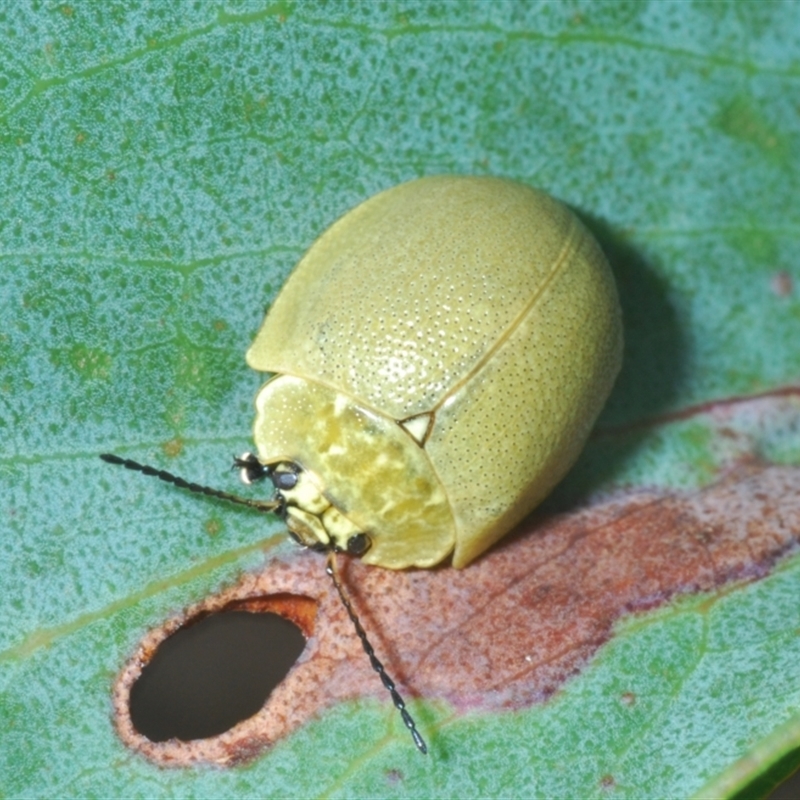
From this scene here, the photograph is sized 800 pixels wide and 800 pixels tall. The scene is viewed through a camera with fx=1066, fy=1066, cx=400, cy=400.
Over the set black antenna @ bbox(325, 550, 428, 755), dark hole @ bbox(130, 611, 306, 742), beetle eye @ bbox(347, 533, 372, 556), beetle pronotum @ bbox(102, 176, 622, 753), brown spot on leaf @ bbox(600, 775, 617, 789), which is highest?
beetle pronotum @ bbox(102, 176, 622, 753)

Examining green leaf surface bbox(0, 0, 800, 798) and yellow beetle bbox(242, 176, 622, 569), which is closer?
green leaf surface bbox(0, 0, 800, 798)

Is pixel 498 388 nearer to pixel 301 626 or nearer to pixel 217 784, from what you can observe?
pixel 301 626

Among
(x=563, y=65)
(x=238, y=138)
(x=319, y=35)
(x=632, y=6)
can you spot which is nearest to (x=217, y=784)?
(x=238, y=138)

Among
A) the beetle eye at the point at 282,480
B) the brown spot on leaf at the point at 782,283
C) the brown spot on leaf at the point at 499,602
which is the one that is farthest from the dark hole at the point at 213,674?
the brown spot on leaf at the point at 782,283

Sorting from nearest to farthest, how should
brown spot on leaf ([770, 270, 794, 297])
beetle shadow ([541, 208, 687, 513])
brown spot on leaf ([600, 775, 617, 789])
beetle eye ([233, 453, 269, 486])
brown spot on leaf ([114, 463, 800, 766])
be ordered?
brown spot on leaf ([600, 775, 617, 789]) → brown spot on leaf ([114, 463, 800, 766]) → beetle eye ([233, 453, 269, 486]) → beetle shadow ([541, 208, 687, 513]) → brown spot on leaf ([770, 270, 794, 297])

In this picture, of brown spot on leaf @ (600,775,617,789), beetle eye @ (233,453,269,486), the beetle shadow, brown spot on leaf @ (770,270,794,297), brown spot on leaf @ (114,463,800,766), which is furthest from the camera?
brown spot on leaf @ (770,270,794,297)

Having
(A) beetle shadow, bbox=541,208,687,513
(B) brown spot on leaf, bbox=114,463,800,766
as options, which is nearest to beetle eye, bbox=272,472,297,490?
(B) brown spot on leaf, bbox=114,463,800,766

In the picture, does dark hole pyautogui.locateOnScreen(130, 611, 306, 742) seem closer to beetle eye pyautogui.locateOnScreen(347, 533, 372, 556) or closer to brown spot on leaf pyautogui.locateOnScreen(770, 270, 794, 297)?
beetle eye pyautogui.locateOnScreen(347, 533, 372, 556)

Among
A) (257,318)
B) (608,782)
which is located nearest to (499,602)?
(608,782)
